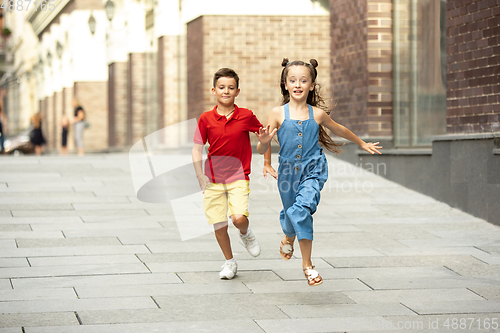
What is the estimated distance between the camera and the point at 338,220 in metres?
8.34

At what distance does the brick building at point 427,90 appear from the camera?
872cm

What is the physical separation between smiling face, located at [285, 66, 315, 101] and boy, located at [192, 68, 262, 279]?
409 millimetres

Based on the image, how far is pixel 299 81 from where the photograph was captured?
195 inches

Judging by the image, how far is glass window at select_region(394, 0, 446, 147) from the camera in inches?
428

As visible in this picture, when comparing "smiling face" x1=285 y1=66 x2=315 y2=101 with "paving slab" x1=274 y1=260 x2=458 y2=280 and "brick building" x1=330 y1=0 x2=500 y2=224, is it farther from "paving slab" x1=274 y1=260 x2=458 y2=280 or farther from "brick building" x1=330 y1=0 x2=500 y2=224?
"brick building" x1=330 y1=0 x2=500 y2=224

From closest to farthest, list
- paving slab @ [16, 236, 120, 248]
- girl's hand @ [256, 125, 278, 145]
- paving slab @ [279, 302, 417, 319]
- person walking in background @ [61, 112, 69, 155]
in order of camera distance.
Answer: paving slab @ [279, 302, 417, 319]
girl's hand @ [256, 125, 278, 145]
paving slab @ [16, 236, 120, 248]
person walking in background @ [61, 112, 69, 155]

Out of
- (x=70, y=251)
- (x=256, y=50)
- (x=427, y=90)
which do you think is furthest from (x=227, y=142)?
(x=256, y=50)

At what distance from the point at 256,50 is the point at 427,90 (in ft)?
20.9

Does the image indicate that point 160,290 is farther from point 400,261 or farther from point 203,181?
point 400,261

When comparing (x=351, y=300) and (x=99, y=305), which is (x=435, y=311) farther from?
(x=99, y=305)

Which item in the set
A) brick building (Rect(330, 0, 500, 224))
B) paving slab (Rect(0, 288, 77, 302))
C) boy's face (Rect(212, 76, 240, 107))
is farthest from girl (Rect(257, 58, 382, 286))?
brick building (Rect(330, 0, 500, 224))

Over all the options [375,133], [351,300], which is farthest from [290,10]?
[351,300]

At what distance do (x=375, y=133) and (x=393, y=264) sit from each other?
690 cm

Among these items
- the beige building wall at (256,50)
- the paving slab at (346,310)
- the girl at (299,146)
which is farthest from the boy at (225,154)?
the beige building wall at (256,50)
